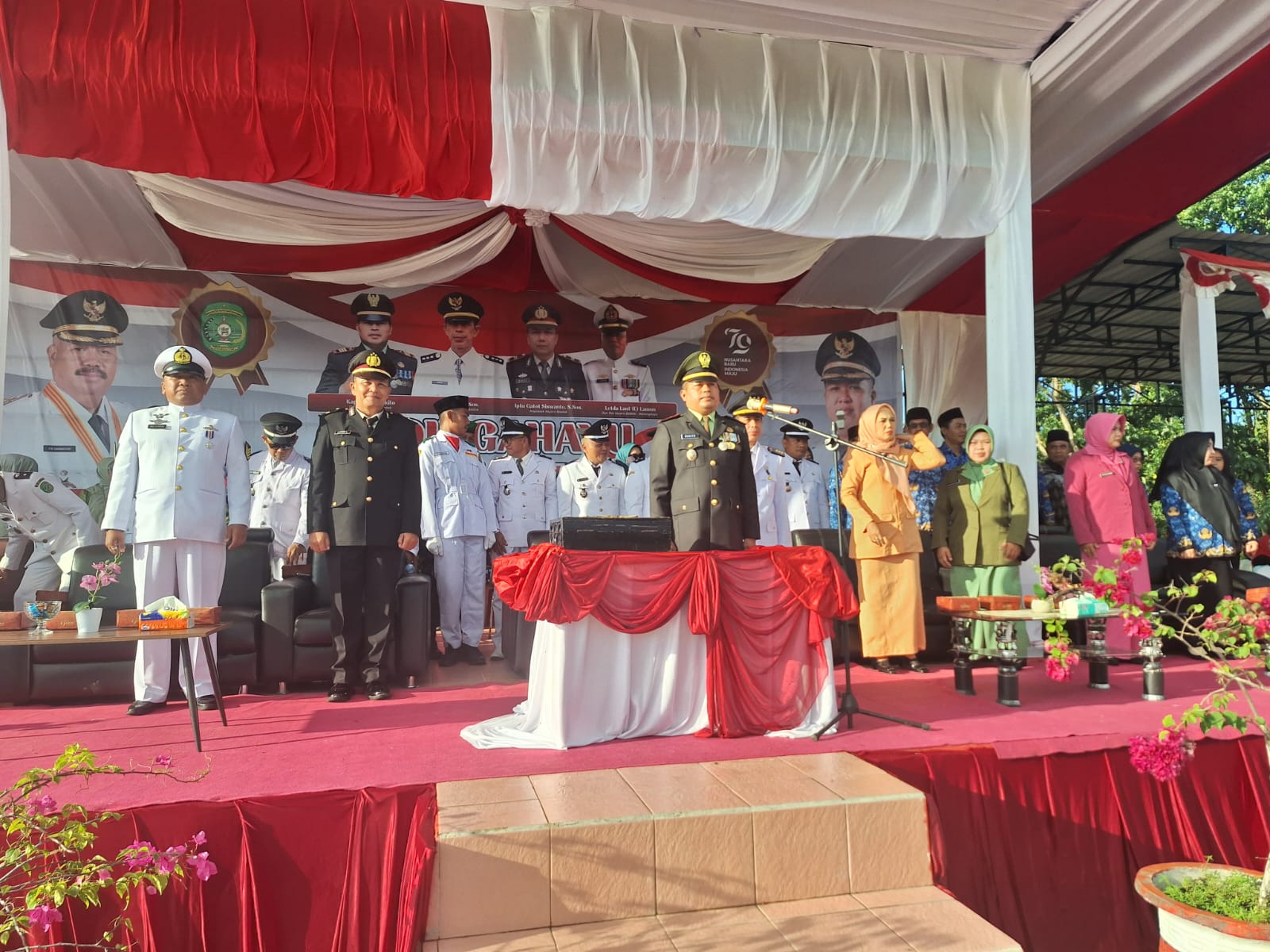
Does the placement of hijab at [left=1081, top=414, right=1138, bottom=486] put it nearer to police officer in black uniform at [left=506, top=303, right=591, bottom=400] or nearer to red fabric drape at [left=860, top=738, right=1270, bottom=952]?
red fabric drape at [left=860, top=738, right=1270, bottom=952]

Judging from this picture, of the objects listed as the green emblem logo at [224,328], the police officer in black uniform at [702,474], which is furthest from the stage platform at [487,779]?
the green emblem logo at [224,328]

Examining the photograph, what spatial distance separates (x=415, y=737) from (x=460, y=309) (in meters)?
4.74

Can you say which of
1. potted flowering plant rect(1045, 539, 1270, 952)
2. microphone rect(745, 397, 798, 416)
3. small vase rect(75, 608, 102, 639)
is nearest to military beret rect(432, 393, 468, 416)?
small vase rect(75, 608, 102, 639)

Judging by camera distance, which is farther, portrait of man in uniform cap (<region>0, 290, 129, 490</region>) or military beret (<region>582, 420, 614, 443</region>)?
military beret (<region>582, 420, 614, 443</region>)

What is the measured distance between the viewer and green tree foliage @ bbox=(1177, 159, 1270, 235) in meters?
14.0

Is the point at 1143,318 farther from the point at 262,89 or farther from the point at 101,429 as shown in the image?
the point at 101,429

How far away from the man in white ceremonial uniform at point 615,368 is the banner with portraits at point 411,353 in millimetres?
11

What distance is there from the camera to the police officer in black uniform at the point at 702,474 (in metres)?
3.76

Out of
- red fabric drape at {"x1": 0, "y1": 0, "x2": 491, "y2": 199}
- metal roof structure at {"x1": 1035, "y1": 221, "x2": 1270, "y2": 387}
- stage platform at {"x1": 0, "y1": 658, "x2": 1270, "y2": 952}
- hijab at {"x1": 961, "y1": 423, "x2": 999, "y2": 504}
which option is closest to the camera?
stage platform at {"x1": 0, "y1": 658, "x2": 1270, "y2": 952}

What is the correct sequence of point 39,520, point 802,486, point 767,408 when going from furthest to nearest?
1. point 802,486
2. point 39,520
3. point 767,408

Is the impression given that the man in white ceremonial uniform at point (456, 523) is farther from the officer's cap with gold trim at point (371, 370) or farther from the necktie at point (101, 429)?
the necktie at point (101, 429)

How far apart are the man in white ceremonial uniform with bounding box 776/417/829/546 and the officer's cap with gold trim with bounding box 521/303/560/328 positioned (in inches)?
89.3

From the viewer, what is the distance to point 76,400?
637cm

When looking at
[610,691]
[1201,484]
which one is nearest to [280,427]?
[610,691]
